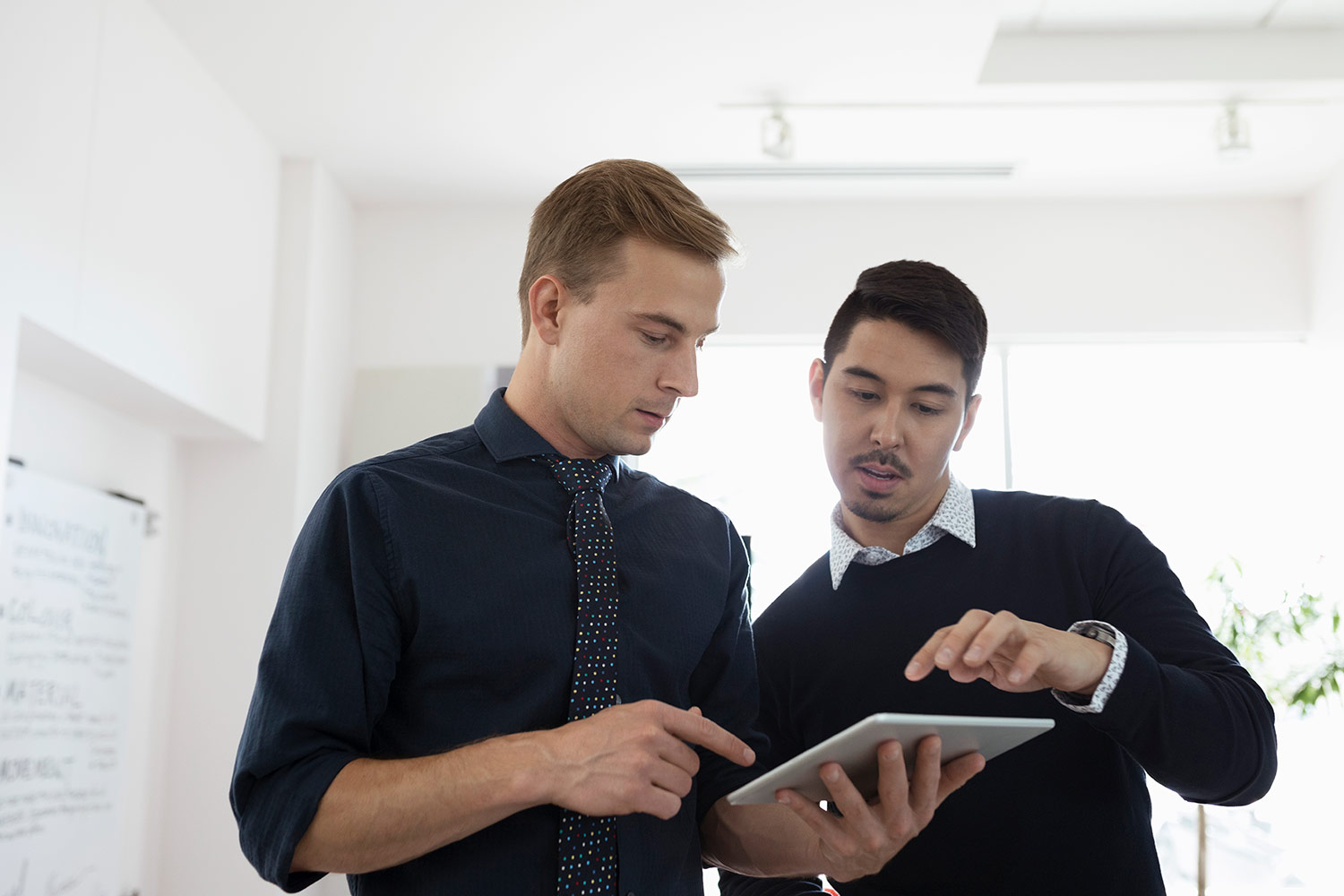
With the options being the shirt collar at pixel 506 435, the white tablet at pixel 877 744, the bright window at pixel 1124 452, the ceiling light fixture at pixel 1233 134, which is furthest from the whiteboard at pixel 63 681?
the ceiling light fixture at pixel 1233 134

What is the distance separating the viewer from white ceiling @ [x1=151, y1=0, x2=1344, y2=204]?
3.62m

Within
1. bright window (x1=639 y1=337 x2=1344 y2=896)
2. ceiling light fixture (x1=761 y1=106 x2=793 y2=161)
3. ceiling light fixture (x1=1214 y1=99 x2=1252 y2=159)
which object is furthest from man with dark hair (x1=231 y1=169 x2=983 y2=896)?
ceiling light fixture (x1=1214 y1=99 x2=1252 y2=159)

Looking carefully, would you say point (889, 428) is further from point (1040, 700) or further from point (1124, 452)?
point (1124, 452)

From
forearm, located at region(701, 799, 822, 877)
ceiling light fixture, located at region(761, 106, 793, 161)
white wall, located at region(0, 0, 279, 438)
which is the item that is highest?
ceiling light fixture, located at region(761, 106, 793, 161)

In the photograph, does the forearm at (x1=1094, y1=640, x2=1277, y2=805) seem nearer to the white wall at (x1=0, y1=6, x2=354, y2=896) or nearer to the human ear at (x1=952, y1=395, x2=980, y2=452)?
the human ear at (x1=952, y1=395, x2=980, y2=452)

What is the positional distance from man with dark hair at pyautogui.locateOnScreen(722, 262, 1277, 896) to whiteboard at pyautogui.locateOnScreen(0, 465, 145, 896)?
2.32 metres

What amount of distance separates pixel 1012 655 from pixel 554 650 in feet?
1.66

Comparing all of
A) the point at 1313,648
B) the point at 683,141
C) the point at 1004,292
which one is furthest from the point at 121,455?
the point at 1313,648

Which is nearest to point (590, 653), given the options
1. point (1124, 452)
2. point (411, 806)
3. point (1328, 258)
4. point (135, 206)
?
point (411, 806)

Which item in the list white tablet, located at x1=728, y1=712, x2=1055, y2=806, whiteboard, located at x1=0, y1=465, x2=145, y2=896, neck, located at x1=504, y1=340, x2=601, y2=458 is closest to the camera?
white tablet, located at x1=728, y1=712, x2=1055, y2=806

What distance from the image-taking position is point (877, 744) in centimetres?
110

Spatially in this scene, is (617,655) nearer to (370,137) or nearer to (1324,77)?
(370,137)

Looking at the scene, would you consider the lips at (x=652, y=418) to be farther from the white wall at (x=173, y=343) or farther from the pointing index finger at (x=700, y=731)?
the white wall at (x=173, y=343)

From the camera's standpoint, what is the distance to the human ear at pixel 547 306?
1.46 meters
